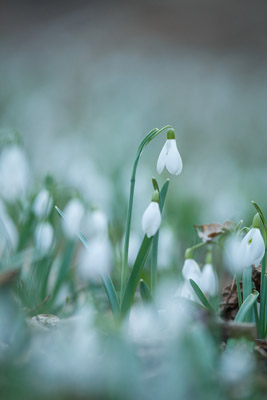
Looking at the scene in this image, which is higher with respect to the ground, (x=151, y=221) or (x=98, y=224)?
(x=151, y=221)

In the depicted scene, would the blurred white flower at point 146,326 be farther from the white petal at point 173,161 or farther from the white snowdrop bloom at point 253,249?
the white petal at point 173,161

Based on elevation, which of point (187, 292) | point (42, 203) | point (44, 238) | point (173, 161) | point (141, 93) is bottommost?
point (187, 292)

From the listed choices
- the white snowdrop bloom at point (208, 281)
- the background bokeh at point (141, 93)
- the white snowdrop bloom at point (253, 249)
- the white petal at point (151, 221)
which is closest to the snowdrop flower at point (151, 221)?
the white petal at point (151, 221)

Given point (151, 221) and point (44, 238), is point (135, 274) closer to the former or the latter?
point (151, 221)

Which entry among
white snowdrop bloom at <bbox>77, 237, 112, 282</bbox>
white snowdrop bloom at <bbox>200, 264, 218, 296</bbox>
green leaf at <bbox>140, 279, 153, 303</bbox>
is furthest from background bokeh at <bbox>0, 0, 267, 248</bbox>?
green leaf at <bbox>140, 279, 153, 303</bbox>

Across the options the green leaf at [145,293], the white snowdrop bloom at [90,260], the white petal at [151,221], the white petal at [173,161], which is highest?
the white petal at [173,161]

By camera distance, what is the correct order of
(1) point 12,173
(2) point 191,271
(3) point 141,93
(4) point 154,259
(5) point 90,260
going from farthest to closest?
(3) point 141,93
(1) point 12,173
(5) point 90,260
(2) point 191,271
(4) point 154,259

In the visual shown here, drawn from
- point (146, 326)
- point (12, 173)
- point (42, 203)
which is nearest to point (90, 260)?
point (42, 203)
